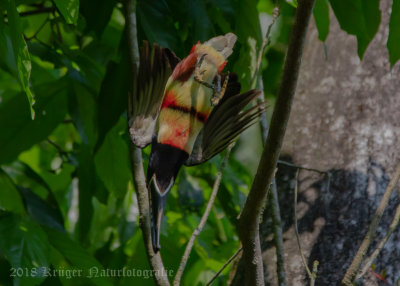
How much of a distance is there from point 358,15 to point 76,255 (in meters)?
1.21

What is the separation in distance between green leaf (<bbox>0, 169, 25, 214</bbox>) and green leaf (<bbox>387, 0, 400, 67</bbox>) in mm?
1380

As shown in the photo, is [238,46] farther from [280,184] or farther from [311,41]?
[311,41]

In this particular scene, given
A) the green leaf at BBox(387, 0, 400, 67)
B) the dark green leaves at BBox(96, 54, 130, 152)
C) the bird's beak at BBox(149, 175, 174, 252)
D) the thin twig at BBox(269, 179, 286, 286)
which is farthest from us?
the dark green leaves at BBox(96, 54, 130, 152)

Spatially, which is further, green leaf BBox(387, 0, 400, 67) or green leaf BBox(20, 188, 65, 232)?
green leaf BBox(20, 188, 65, 232)

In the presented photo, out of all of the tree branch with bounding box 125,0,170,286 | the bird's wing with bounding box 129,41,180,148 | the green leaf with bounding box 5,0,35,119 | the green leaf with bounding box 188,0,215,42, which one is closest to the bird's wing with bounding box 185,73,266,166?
the bird's wing with bounding box 129,41,180,148

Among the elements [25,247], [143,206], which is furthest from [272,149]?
[25,247]

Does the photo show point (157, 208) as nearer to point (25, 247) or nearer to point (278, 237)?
point (278, 237)

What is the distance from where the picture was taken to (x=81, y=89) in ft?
7.79

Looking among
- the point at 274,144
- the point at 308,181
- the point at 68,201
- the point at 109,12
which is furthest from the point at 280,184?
the point at 68,201

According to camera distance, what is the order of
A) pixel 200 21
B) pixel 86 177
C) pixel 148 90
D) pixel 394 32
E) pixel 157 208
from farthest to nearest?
pixel 86 177, pixel 200 21, pixel 394 32, pixel 148 90, pixel 157 208

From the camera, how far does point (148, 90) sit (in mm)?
1316

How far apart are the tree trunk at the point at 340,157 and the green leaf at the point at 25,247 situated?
2.40ft

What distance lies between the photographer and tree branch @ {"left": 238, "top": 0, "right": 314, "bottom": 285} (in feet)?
4.09

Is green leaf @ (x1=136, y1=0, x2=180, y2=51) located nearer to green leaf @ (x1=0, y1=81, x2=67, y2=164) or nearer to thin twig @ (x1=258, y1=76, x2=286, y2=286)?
thin twig @ (x1=258, y1=76, x2=286, y2=286)
